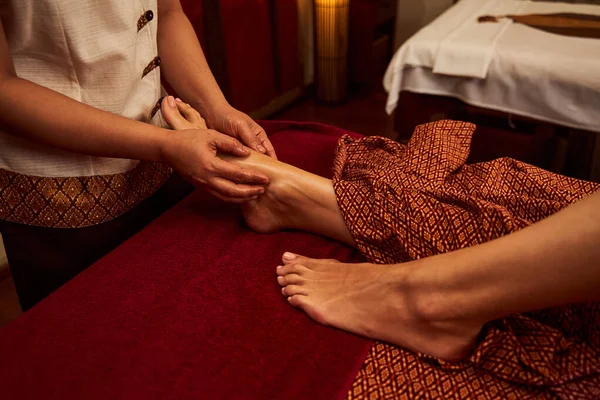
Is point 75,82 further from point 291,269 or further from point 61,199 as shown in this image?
point 291,269

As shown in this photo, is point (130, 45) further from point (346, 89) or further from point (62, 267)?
point (346, 89)

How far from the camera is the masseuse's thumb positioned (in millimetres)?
938

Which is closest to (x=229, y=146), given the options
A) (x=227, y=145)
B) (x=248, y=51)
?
(x=227, y=145)

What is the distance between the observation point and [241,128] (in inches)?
43.6

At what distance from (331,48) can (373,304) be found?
259cm

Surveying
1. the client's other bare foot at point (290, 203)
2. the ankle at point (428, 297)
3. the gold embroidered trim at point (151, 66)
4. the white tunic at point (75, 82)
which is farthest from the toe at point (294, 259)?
the gold embroidered trim at point (151, 66)

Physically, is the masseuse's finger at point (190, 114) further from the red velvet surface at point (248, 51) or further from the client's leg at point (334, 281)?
the red velvet surface at point (248, 51)

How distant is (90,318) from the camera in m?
0.78

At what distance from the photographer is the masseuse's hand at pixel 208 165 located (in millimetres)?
886

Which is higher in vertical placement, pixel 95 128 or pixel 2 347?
pixel 95 128

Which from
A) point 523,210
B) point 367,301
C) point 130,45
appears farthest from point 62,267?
point 523,210

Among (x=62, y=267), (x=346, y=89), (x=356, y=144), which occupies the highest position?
(x=356, y=144)

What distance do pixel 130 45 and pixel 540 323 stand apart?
857mm

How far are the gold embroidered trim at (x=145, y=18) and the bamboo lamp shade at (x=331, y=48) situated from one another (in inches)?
87.0
